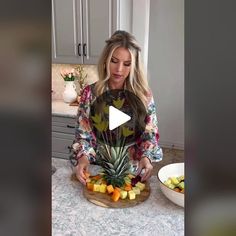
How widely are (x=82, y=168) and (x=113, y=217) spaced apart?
0.27 meters

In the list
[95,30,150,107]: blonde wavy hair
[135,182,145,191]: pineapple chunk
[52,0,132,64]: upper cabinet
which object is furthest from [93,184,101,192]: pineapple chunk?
[52,0,132,64]: upper cabinet

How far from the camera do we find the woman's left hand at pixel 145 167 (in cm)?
95

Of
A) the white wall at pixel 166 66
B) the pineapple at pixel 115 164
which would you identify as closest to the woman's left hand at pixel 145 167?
the pineapple at pixel 115 164

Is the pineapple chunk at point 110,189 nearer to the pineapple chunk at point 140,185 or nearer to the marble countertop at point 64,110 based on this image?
the pineapple chunk at point 140,185

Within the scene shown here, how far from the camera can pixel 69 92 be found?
7.95ft

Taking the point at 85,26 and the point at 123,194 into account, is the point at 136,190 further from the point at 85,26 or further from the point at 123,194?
the point at 85,26

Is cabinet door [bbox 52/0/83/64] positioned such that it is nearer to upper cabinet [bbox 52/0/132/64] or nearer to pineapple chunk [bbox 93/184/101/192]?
upper cabinet [bbox 52/0/132/64]

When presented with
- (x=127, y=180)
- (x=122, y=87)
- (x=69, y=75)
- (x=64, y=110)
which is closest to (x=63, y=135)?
(x=64, y=110)

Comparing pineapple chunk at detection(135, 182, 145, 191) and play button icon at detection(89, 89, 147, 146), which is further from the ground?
play button icon at detection(89, 89, 147, 146)

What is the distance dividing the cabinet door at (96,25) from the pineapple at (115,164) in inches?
62.0

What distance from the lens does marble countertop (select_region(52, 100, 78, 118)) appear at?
2174 millimetres
